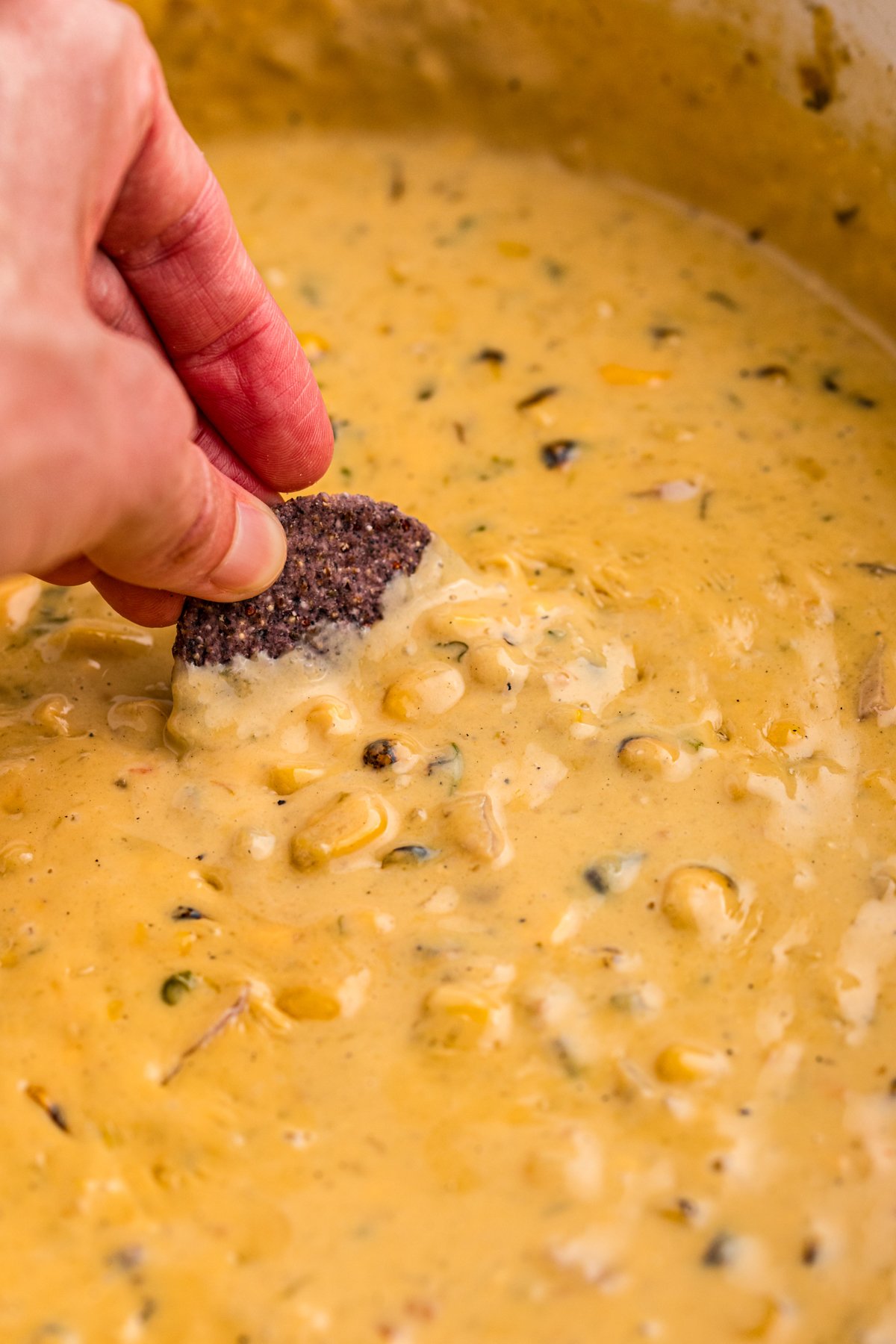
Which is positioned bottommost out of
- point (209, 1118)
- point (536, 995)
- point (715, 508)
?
point (209, 1118)

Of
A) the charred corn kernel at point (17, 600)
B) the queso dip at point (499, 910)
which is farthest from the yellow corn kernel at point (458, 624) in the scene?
the charred corn kernel at point (17, 600)

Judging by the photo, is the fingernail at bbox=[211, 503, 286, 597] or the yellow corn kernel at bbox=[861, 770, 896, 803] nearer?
the fingernail at bbox=[211, 503, 286, 597]

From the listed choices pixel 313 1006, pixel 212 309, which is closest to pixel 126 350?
pixel 212 309

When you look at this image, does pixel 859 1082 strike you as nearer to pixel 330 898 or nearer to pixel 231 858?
pixel 330 898

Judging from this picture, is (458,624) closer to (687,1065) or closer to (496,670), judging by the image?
(496,670)

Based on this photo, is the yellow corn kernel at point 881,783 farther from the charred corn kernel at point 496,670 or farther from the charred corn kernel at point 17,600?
the charred corn kernel at point 17,600

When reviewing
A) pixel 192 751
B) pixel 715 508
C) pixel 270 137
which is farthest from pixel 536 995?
pixel 270 137

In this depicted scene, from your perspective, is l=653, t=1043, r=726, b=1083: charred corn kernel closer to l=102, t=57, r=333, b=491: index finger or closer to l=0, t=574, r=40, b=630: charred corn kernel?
l=102, t=57, r=333, b=491: index finger

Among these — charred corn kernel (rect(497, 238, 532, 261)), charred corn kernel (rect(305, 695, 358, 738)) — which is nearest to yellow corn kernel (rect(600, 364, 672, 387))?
charred corn kernel (rect(497, 238, 532, 261))
